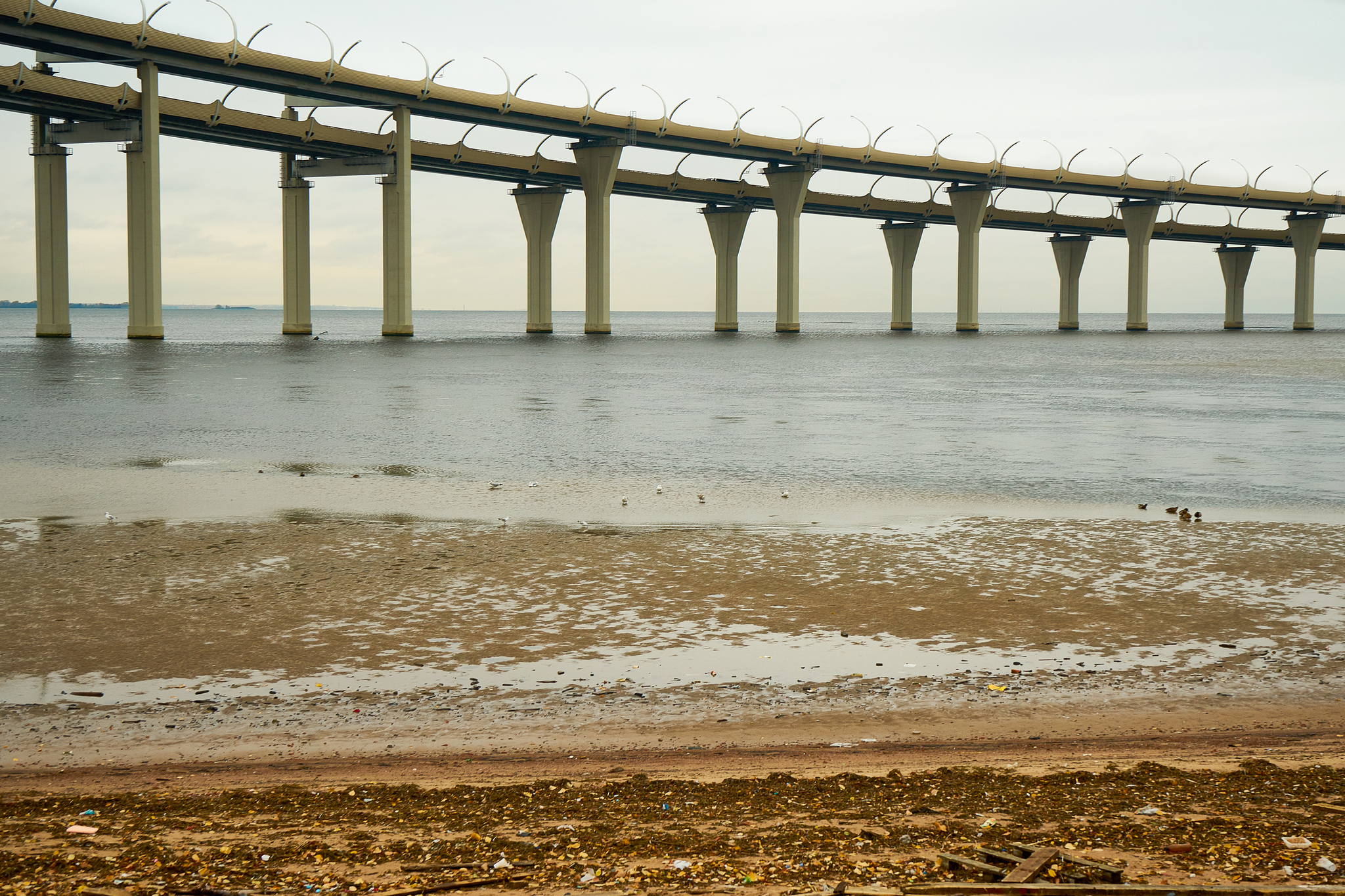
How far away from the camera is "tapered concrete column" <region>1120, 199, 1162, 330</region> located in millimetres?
122250

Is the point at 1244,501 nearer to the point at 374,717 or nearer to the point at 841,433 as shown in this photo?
the point at 841,433

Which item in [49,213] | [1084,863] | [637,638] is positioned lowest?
[637,638]

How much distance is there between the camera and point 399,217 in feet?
242

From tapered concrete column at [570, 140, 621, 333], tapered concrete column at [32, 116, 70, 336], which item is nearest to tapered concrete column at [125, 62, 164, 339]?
tapered concrete column at [32, 116, 70, 336]

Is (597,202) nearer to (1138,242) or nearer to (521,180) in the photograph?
(521,180)

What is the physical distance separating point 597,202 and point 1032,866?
85.4 metres

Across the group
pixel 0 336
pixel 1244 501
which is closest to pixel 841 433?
pixel 1244 501

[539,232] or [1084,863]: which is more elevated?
[539,232]

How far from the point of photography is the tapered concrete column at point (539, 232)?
303 feet

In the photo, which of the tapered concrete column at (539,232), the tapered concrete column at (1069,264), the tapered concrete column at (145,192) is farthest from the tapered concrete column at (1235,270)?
the tapered concrete column at (145,192)

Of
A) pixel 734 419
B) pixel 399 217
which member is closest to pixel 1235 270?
pixel 399 217

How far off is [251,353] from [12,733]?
57.3 m

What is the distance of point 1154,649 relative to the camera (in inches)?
305

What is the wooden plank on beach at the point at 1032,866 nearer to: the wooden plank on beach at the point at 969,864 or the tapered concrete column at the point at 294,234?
the wooden plank on beach at the point at 969,864
